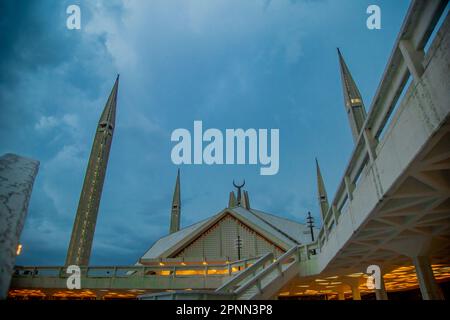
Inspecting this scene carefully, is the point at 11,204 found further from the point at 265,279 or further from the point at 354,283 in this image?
the point at 354,283

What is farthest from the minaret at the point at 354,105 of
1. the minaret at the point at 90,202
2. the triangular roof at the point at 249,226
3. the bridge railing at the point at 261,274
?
the minaret at the point at 90,202

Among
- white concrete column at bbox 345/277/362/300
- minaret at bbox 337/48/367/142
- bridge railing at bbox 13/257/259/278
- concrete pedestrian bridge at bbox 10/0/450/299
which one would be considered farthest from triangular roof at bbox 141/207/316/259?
minaret at bbox 337/48/367/142

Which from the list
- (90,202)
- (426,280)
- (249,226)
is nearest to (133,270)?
(249,226)

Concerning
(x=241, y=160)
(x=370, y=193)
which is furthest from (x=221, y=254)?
(x=241, y=160)

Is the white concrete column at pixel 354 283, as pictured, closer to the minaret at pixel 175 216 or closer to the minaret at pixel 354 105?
the minaret at pixel 354 105

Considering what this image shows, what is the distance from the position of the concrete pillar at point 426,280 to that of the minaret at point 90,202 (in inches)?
1216

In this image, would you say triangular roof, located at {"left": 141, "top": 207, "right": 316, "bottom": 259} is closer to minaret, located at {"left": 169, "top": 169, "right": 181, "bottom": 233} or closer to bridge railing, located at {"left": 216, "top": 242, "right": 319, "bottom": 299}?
bridge railing, located at {"left": 216, "top": 242, "right": 319, "bottom": 299}

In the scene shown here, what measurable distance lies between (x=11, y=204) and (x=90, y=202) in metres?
14.1

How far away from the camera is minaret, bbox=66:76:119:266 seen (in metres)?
31.4

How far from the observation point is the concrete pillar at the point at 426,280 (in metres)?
8.73

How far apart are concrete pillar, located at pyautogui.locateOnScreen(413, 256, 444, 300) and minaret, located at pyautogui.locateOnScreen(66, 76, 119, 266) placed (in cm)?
3087

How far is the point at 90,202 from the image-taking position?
34.2 meters

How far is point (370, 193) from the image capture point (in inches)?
230
